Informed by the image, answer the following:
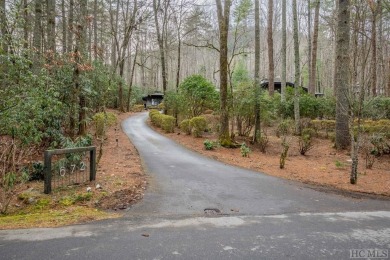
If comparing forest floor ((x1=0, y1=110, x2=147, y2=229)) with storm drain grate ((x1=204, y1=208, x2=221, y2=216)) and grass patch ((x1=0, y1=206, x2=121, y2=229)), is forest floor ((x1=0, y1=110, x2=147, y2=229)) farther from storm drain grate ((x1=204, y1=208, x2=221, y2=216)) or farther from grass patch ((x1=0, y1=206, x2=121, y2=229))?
storm drain grate ((x1=204, y1=208, x2=221, y2=216))

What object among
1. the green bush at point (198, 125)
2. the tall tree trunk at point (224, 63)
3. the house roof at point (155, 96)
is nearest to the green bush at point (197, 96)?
the green bush at point (198, 125)

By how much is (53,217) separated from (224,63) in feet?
30.0

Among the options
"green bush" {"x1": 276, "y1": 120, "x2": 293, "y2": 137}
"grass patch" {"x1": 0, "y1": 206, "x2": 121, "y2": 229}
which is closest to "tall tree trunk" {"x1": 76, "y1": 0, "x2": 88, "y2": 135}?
"grass patch" {"x1": 0, "y1": 206, "x2": 121, "y2": 229}

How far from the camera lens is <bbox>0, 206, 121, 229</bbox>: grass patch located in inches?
172

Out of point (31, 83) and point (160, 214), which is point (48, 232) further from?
point (31, 83)

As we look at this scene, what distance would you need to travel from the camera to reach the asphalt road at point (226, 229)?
11.6ft

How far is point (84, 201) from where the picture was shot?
5.61 m

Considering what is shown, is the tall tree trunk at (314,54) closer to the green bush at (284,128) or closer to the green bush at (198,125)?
the green bush at (284,128)

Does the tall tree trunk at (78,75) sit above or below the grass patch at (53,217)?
above

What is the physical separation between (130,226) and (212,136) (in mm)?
11433

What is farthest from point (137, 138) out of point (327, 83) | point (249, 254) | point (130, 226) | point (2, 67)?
point (327, 83)

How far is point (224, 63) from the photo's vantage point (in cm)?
1191

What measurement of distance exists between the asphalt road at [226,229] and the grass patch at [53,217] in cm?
27

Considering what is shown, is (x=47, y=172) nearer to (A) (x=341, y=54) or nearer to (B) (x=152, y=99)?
(A) (x=341, y=54)
